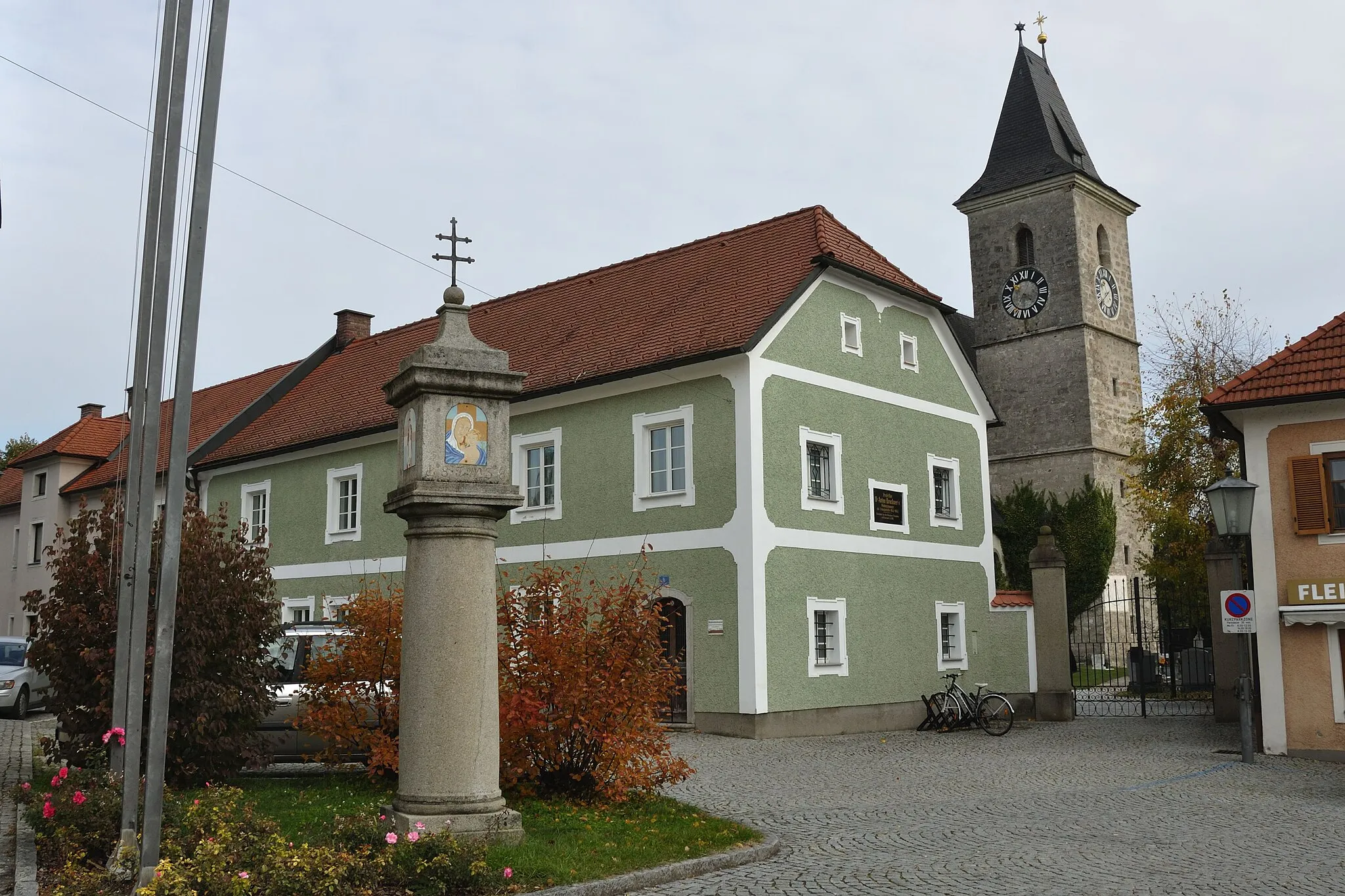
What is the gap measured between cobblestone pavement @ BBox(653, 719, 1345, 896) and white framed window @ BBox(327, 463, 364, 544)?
10984 millimetres

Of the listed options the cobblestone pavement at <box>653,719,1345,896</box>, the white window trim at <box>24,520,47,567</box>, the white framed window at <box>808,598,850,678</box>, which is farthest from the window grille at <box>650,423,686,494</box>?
the white window trim at <box>24,520,47,567</box>

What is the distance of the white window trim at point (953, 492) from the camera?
24.3 metres

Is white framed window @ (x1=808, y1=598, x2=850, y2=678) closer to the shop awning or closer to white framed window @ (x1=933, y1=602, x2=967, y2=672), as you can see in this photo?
white framed window @ (x1=933, y1=602, x2=967, y2=672)

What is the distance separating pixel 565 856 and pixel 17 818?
4.88m

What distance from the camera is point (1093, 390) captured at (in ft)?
150

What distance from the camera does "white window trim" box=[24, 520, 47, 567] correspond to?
40906 millimetres

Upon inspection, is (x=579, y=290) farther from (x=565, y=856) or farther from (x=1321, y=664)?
(x=565, y=856)

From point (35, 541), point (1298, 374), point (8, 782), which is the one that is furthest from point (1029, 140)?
point (8, 782)

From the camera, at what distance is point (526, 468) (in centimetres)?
2369

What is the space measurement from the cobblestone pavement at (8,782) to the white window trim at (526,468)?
883 centimetres

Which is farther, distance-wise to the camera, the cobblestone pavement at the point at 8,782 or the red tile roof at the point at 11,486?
the red tile roof at the point at 11,486

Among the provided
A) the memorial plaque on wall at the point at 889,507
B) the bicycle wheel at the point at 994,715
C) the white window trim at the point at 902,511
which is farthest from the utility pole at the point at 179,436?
the memorial plaque on wall at the point at 889,507

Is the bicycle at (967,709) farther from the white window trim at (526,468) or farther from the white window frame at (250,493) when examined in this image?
the white window frame at (250,493)

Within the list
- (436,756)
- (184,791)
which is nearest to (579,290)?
(184,791)
